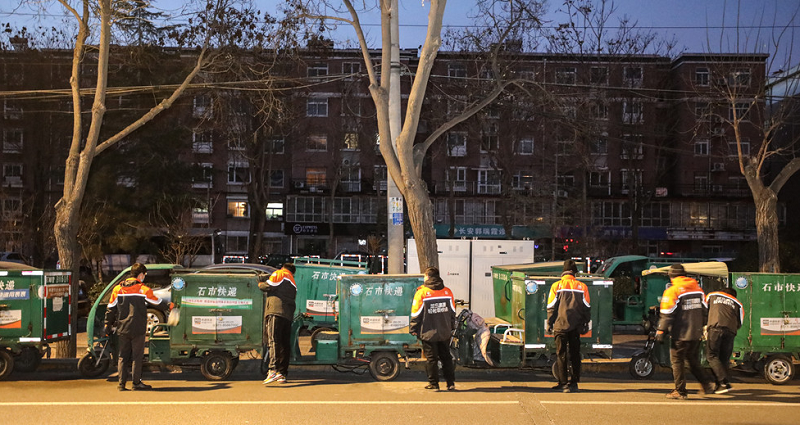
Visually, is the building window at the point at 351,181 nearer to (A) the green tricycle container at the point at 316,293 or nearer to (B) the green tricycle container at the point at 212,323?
(A) the green tricycle container at the point at 316,293

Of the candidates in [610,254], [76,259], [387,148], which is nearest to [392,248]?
[387,148]

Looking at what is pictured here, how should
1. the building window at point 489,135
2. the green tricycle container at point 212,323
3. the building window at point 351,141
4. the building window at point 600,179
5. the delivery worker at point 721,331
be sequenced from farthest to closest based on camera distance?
the building window at point 600,179
the building window at point 351,141
the building window at point 489,135
the green tricycle container at point 212,323
the delivery worker at point 721,331

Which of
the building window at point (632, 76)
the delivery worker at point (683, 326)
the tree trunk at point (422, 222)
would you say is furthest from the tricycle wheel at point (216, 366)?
the building window at point (632, 76)

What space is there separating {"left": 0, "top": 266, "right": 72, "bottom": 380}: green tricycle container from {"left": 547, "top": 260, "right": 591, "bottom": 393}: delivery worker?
25.6ft

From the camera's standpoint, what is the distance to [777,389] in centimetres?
1030

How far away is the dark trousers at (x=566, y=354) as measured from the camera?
9.72 metres

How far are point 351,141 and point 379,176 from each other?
130 inches

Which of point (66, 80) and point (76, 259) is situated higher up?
point (66, 80)

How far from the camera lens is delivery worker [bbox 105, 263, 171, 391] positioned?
9664mm

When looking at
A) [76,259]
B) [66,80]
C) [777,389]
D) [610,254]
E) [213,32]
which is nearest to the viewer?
[777,389]

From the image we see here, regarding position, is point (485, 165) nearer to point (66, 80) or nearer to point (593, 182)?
point (593, 182)

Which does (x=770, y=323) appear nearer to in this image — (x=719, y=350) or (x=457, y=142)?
(x=719, y=350)

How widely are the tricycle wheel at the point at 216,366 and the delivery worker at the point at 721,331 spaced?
277 inches

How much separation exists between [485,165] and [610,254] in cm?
1440
